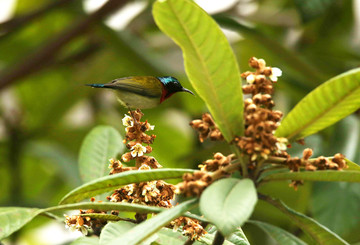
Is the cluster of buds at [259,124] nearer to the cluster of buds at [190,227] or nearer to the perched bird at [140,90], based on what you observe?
the cluster of buds at [190,227]

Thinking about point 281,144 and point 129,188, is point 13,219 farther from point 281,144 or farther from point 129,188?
point 281,144

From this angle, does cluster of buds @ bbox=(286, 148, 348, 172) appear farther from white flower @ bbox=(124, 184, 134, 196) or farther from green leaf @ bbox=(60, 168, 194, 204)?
white flower @ bbox=(124, 184, 134, 196)

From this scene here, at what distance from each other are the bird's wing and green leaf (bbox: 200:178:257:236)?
0.53m

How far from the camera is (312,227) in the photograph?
2.48 feet

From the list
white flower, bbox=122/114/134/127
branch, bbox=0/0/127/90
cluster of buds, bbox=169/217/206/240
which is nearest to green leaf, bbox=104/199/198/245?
cluster of buds, bbox=169/217/206/240

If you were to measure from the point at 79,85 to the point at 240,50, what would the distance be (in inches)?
33.6

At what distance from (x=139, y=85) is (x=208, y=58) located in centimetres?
51

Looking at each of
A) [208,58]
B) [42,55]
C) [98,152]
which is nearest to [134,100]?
[98,152]

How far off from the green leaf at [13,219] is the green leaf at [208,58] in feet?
1.12

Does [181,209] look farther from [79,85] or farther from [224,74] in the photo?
[79,85]

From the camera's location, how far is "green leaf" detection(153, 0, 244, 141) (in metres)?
0.65

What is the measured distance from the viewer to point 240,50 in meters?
2.79

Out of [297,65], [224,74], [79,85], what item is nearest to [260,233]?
[297,65]

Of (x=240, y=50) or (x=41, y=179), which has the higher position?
(x=240, y=50)
